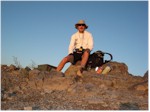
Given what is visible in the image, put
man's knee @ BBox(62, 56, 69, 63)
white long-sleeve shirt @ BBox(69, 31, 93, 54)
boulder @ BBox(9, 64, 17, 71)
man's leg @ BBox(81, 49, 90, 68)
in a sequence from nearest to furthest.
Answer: man's leg @ BBox(81, 49, 90, 68) < man's knee @ BBox(62, 56, 69, 63) < white long-sleeve shirt @ BBox(69, 31, 93, 54) < boulder @ BBox(9, 64, 17, 71)

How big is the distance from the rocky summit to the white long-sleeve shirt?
0.77 m

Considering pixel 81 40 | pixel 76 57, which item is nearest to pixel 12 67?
pixel 76 57

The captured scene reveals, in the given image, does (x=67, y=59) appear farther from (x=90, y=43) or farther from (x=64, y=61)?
(x=90, y=43)

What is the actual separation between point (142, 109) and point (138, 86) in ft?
5.26

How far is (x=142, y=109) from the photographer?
279 inches

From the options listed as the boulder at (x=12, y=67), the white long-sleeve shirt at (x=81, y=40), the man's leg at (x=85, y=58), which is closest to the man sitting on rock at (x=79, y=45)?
the white long-sleeve shirt at (x=81, y=40)

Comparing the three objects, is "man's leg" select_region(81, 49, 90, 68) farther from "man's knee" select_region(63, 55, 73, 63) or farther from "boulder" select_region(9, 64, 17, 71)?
"boulder" select_region(9, 64, 17, 71)

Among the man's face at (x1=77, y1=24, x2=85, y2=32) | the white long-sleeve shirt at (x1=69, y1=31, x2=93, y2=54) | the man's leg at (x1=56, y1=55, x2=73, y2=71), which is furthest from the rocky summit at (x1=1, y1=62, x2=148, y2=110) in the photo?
the man's face at (x1=77, y1=24, x2=85, y2=32)

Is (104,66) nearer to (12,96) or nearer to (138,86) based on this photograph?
(138,86)

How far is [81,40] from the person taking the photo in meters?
10.8

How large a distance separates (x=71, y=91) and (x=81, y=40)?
2687mm

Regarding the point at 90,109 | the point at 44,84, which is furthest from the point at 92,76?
the point at 90,109

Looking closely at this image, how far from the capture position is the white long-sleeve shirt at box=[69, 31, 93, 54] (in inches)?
423

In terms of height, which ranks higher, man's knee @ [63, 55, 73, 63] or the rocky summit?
man's knee @ [63, 55, 73, 63]
